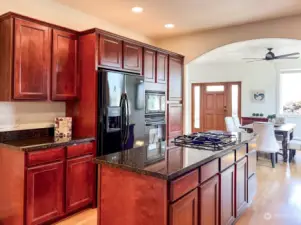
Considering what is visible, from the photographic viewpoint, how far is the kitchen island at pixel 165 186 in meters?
1.60

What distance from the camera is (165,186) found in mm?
1555

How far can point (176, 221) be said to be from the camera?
1618mm

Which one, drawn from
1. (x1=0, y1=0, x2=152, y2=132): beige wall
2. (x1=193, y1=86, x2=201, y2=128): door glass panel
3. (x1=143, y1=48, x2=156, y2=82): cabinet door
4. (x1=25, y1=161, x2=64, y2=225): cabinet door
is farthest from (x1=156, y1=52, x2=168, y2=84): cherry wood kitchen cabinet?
(x1=193, y1=86, x2=201, y2=128): door glass panel

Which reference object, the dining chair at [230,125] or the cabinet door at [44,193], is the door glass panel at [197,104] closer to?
the dining chair at [230,125]

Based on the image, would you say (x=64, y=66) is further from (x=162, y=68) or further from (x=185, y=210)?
(x=185, y=210)

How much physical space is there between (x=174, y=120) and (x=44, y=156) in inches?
106

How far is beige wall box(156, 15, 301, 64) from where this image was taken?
3.79 metres

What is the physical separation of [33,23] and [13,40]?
312 millimetres

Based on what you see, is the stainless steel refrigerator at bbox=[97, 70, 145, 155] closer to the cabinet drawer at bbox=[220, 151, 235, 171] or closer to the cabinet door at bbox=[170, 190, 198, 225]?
the cabinet drawer at bbox=[220, 151, 235, 171]

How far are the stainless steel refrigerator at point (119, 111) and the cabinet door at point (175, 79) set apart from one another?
1.01 meters

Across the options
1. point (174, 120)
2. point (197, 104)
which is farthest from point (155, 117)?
point (197, 104)

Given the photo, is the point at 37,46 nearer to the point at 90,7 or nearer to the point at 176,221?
the point at 90,7

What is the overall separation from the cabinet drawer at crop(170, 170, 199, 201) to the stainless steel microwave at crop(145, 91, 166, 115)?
7.22ft

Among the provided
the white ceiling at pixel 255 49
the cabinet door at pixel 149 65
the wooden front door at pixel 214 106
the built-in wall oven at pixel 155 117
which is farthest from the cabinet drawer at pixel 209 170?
the wooden front door at pixel 214 106
